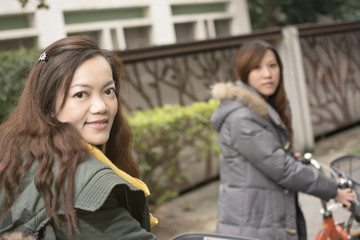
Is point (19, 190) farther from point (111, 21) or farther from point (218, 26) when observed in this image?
point (218, 26)

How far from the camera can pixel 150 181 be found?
6.09m

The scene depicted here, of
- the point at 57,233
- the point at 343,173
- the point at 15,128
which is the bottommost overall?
the point at 343,173

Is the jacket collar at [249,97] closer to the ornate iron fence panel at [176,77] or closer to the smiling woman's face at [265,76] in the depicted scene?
the smiling woman's face at [265,76]

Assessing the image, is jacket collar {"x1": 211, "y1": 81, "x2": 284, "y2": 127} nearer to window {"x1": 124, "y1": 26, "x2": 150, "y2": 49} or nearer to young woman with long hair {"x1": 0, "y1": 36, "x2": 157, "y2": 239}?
young woman with long hair {"x1": 0, "y1": 36, "x2": 157, "y2": 239}

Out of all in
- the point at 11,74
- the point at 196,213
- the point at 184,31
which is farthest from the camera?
the point at 184,31

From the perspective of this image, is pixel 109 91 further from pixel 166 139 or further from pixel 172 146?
pixel 172 146

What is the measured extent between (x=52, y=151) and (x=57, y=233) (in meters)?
0.24

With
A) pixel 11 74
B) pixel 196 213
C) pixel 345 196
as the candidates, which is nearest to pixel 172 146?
pixel 196 213

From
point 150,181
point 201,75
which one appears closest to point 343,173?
point 150,181

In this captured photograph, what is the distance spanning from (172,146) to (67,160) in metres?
5.11

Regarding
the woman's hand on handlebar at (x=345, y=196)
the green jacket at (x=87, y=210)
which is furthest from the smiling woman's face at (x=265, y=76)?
the green jacket at (x=87, y=210)

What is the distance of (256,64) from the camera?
3.27m

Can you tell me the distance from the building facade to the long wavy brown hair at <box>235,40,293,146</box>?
9098mm

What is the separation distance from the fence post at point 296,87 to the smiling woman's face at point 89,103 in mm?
7670
